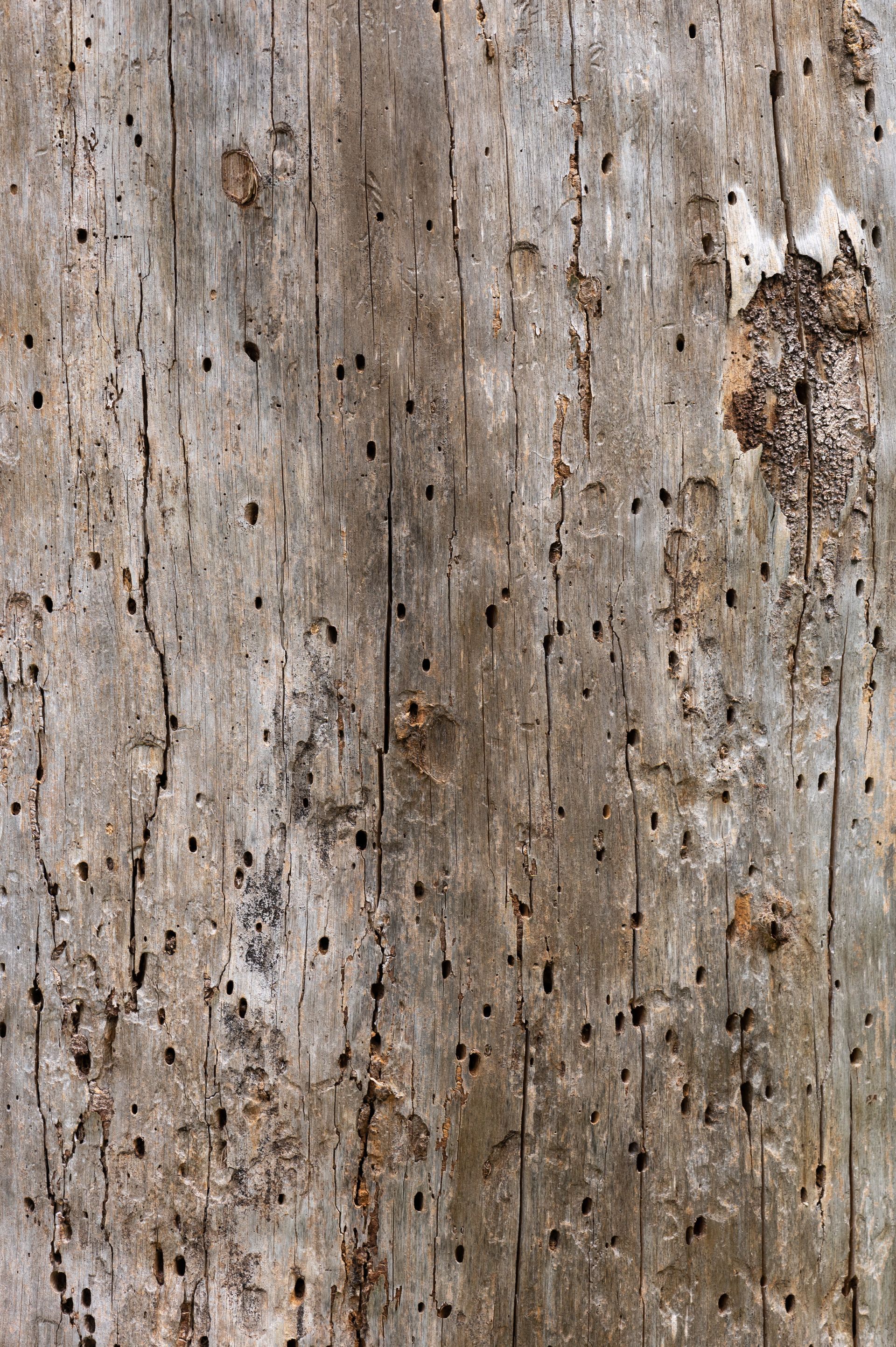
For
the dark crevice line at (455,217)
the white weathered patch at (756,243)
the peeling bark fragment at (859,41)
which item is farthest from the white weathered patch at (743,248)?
the dark crevice line at (455,217)

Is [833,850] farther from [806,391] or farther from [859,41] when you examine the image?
[859,41]

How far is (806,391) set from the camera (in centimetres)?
201

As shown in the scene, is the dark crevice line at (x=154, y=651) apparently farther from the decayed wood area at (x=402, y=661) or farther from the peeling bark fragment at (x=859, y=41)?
the peeling bark fragment at (x=859, y=41)

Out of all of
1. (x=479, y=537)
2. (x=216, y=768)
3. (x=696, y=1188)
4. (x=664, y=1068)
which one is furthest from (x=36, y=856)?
(x=696, y=1188)

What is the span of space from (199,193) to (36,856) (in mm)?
1492

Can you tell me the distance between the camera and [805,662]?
203cm

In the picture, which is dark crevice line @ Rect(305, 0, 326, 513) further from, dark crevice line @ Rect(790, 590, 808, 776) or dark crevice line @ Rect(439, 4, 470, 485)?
dark crevice line @ Rect(790, 590, 808, 776)

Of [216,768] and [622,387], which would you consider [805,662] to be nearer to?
[622,387]

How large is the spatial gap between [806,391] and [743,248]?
343mm

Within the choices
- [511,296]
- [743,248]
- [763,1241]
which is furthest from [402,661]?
[763,1241]

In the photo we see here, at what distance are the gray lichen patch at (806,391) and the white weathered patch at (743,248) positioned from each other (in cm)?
2

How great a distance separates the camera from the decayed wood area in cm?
190

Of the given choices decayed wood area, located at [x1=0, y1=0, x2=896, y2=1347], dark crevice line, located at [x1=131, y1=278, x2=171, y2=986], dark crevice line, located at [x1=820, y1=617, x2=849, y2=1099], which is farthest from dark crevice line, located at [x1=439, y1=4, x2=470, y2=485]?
dark crevice line, located at [x1=820, y1=617, x2=849, y2=1099]

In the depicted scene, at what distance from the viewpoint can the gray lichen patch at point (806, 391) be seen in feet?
6.51
